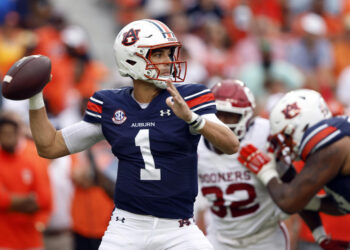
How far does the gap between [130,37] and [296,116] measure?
1.35 m

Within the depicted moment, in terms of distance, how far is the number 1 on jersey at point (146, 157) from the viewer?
4.50 m

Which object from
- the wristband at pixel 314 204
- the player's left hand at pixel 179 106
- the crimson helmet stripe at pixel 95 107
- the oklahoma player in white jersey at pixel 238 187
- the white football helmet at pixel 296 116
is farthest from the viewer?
the wristband at pixel 314 204

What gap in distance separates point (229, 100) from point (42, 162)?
2.61 m

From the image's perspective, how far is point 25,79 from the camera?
4516 millimetres

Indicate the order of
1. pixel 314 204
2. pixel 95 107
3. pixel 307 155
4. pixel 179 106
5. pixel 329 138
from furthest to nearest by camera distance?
pixel 314 204 < pixel 307 155 < pixel 329 138 < pixel 95 107 < pixel 179 106

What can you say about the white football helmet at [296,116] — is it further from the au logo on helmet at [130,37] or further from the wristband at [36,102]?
the wristband at [36,102]

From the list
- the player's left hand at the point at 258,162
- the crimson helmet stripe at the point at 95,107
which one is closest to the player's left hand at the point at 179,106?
the crimson helmet stripe at the point at 95,107

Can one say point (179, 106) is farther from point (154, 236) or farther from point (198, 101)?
point (154, 236)

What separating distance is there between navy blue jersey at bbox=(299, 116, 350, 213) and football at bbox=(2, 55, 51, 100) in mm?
1781

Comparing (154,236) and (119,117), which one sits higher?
(119,117)

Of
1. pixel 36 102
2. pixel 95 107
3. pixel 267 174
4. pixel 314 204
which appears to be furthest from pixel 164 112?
pixel 314 204

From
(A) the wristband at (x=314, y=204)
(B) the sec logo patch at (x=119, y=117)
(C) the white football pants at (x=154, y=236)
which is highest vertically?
(B) the sec logo patch at (x=119, y=117)

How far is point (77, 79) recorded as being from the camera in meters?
10.5

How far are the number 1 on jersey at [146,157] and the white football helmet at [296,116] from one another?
1172 mm
